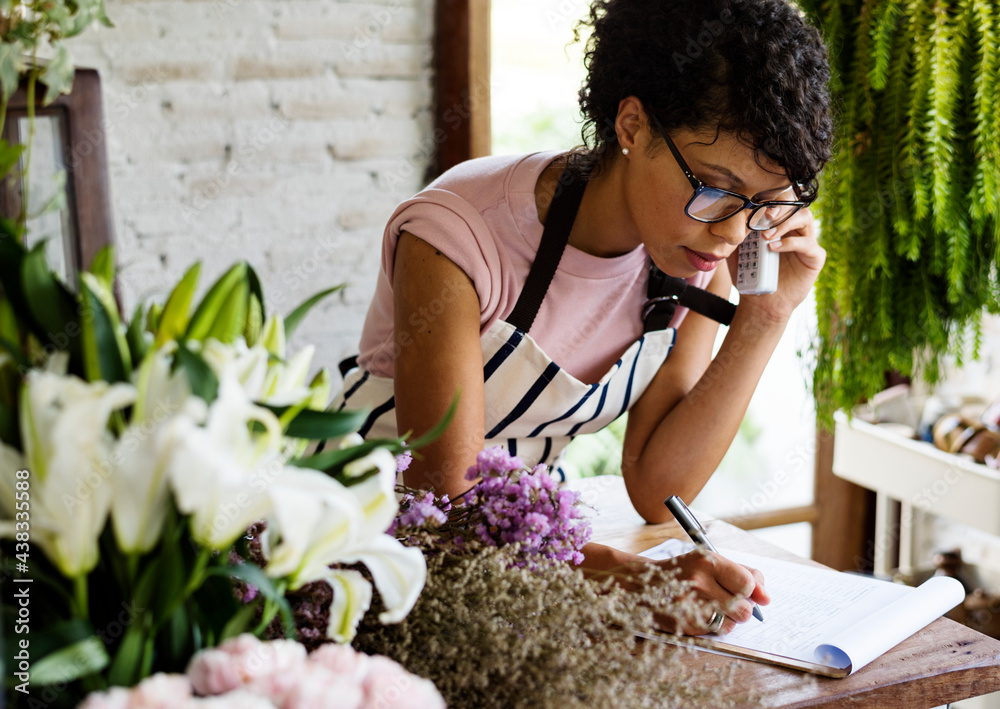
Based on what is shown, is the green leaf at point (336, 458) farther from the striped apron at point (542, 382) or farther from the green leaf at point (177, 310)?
the striped apron at point (542, 382)

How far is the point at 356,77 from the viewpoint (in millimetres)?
2250

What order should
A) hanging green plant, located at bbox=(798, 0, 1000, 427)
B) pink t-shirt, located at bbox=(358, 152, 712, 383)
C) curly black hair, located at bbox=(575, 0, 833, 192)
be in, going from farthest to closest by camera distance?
hanging green plant, located at bbox=(798, 0, 1000, 427) < pink t-shirt, located at bbox=(358, 152, 712, 383) < curly black hair, located at bbox=(575, 0, 833, 192)

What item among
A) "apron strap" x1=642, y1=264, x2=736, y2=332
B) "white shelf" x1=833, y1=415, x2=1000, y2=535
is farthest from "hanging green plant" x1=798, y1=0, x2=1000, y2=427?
"apron strap" x1=642, y1=264, x2=736, y2=332

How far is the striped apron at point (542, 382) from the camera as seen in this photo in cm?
136

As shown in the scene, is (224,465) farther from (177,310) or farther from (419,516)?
(419,516)

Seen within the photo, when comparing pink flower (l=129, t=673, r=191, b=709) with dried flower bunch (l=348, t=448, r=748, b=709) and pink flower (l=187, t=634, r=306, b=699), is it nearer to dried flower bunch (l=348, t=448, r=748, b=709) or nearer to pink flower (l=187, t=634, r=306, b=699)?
pink flower (l=187, t=634, r=306, b=699)

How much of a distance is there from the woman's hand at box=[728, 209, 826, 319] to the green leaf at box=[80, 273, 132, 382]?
3.81 feet

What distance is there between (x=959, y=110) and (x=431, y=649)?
5.26ft

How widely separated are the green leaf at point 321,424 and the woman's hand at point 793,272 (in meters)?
1.07

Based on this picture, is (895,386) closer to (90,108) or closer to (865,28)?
(865,28)

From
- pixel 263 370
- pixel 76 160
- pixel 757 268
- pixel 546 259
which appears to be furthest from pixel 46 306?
pixel 76 160

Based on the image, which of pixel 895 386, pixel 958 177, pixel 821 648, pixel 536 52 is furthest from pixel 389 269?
pixel 895 386

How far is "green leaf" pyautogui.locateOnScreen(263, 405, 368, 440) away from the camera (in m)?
0.54

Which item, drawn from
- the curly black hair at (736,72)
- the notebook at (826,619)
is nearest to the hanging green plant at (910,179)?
the curly black hair at (736,72)
